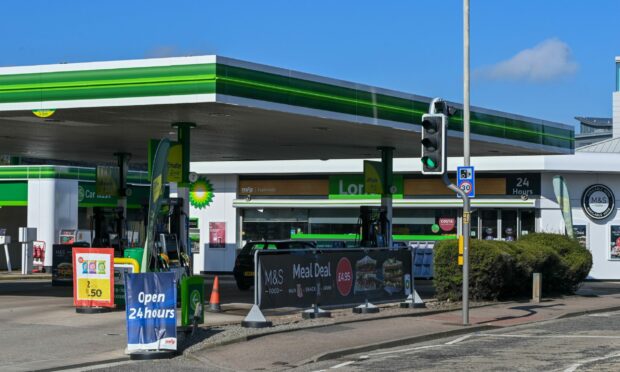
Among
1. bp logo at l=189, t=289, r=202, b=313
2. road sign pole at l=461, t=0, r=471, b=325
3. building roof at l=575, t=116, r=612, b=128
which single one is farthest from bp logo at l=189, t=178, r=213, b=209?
building roof at l=575, t=116, r=612, b=128

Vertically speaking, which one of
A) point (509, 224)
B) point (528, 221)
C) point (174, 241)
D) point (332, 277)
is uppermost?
point (528, 221)

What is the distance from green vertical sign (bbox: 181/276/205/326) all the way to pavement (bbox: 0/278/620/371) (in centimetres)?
34

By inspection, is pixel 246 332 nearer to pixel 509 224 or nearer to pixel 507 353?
pixel 507 353

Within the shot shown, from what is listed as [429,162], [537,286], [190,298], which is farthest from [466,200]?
[537,286]

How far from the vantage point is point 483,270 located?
78.4ft

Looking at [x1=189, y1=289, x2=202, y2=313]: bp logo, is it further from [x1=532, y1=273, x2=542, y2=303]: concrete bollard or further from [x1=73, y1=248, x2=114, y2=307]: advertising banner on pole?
[x1=532, y1=273, x2=542, y2=303]: concrete bollard

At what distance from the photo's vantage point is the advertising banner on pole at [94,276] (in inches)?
781

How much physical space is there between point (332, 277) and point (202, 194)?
2259 centimetres

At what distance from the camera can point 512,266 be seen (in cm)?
2470

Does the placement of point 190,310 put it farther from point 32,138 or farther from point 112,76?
point 32,138

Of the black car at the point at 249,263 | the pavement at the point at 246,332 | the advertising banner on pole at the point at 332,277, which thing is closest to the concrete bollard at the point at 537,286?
the pavement at the point at 246,332

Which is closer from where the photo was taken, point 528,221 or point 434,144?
point 434,144

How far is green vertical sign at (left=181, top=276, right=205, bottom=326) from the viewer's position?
16.1 metres

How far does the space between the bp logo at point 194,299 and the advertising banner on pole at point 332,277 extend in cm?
194
